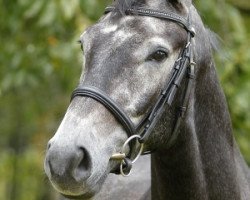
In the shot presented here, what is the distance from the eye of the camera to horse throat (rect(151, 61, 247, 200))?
13.4ft

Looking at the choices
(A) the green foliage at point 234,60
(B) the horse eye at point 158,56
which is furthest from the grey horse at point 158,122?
(A) the green foliage at point 234,60

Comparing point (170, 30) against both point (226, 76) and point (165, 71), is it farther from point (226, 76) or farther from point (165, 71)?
point (226, 76)

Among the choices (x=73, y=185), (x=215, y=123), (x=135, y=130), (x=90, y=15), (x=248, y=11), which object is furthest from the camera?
(x=248, y=11)

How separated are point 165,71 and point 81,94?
18.7 inches

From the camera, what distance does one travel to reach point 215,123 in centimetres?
422

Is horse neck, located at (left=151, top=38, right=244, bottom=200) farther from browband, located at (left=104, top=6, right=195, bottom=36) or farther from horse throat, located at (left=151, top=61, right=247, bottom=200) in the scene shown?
browband, located at (left=104, top=6, right=195, bottom=36)

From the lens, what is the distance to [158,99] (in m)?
3.83

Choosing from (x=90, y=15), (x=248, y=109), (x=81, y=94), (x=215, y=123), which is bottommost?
(x=248, y=109)

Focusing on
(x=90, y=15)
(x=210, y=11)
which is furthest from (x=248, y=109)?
(x=90, y=15)

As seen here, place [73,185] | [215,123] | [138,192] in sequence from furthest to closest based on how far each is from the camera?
1. [138,192]
2. [215,123]
3. [73,185]

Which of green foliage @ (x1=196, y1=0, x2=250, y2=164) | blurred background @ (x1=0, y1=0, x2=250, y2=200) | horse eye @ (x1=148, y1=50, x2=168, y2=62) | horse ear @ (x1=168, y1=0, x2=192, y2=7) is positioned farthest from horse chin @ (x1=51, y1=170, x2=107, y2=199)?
green foliage @ (x1=196, y1=0, x2=250, y2=164)

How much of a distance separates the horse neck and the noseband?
128 millimetres

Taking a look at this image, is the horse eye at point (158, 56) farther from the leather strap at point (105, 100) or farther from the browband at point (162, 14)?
the leather strap at point (105, 100)

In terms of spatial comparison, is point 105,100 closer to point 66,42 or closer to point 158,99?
point 158,99
